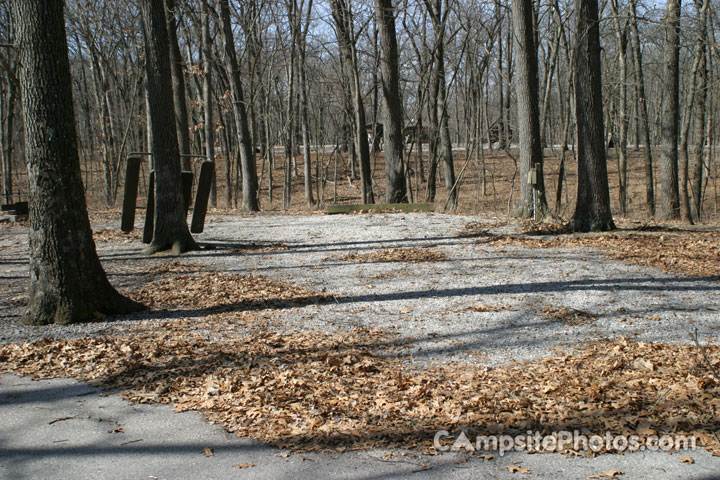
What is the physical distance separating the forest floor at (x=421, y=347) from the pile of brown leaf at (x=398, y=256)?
0.21 ft

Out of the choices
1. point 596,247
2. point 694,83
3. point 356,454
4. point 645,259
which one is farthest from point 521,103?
point 356,454

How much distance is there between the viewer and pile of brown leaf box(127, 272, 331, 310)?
23.5 ft

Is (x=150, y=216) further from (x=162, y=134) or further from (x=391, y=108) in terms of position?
(x=391, y=108)

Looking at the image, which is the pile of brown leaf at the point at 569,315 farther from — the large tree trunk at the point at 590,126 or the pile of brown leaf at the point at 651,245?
the large tree trunk at the point at 590,126

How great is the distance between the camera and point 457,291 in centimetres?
736

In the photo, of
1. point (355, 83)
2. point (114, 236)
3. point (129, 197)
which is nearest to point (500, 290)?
point (129, 197)

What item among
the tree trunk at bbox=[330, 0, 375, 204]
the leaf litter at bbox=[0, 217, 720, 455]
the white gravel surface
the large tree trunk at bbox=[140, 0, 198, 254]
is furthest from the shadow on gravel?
the tree trunk at bbox=[330, 0, 375, 204]

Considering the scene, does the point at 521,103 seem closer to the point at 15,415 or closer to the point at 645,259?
the point at 645,259

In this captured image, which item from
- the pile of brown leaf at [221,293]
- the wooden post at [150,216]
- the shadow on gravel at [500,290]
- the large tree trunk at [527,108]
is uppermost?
the large tree trunk at [527,108]

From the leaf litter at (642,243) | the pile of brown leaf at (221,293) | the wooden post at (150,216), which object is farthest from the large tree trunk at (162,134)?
the leaf litter at (642,243)

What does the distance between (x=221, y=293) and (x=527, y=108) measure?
26.1ft

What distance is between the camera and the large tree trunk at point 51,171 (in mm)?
6070

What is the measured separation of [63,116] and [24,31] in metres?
0.93

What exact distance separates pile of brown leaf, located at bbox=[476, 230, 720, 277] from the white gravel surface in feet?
1.11
